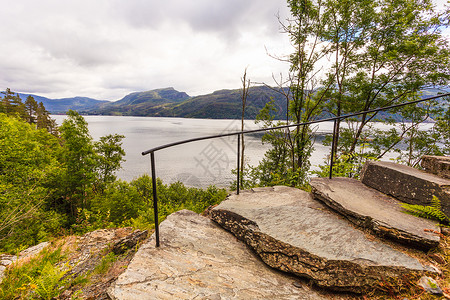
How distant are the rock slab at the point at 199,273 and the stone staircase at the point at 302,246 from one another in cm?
1

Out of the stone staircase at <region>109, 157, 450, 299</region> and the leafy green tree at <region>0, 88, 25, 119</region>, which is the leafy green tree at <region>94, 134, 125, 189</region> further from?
the leafy green tree at <region>0, 88, 25, 119</region>

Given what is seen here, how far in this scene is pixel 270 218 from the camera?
3.06m

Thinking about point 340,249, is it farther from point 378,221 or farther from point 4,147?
point 4,147

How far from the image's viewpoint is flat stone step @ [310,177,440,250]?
7.15ft

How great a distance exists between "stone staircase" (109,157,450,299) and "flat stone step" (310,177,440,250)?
0.5 inches

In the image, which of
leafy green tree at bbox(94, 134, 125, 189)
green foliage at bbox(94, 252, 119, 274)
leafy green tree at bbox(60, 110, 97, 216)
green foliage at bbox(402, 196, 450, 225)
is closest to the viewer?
green foliage at bbox(402, 196, 450, 225)

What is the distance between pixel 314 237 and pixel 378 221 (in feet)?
2.77

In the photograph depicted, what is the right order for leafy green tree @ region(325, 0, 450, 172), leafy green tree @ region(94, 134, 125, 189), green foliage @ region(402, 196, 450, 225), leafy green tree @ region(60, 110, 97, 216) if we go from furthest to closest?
leafy green tree @ region(94, 134, 125, 189) → leafy green tree @ region(60, 110, 97, 216) → leafy green tree @ region(325, 0, 450, 172) → green foliage @ region(402, 196, 450, 225)

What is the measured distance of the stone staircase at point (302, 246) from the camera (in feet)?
6.52

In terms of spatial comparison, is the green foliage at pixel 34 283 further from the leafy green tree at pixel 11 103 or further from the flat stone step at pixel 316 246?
the leafy green tree at pixel 11 103

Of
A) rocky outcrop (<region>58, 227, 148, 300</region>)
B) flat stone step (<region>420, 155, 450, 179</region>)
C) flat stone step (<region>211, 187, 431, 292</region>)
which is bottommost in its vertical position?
rocky outcrop (<region>58, 227, 148, 300</region>)

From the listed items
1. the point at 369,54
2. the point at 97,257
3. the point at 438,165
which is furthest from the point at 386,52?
the point at 97,257

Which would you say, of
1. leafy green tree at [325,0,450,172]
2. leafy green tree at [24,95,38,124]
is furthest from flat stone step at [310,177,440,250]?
leafy green tree at [24,95,38,124]

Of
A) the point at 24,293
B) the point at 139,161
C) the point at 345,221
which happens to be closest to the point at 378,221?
the point at 345,221
